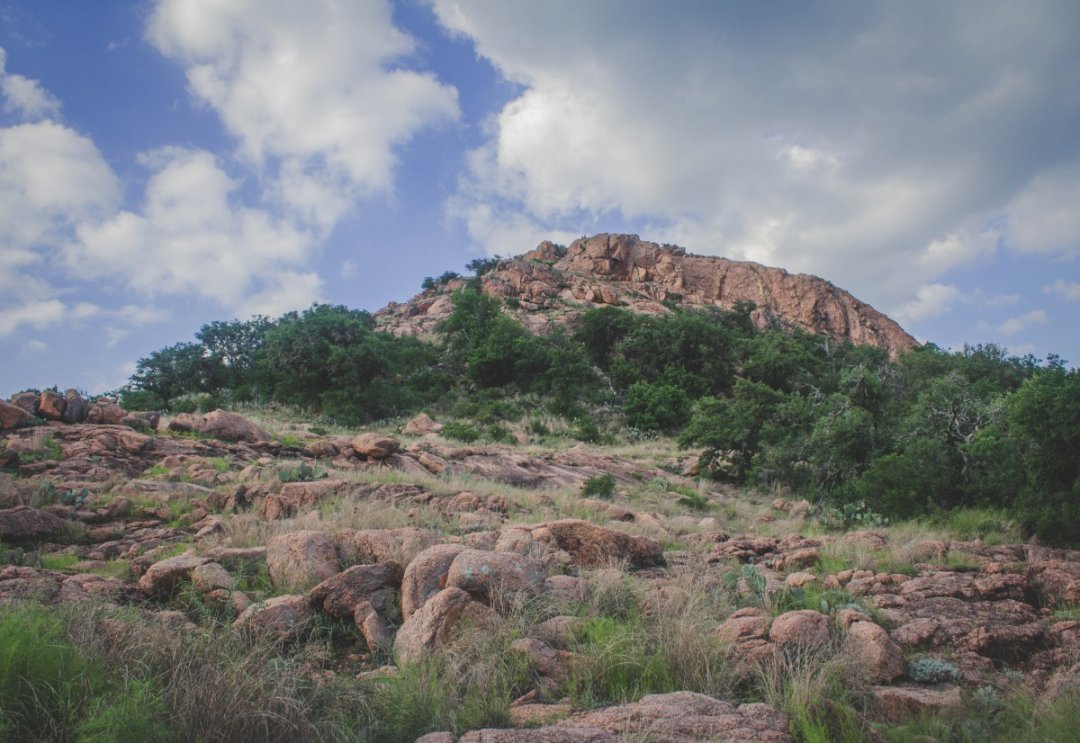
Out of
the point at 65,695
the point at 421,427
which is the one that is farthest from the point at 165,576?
the point at 421,427

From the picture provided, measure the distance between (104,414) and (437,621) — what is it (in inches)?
460

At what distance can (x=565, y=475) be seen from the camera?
46.2 feet

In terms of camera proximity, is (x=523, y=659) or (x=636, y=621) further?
(x=636, y=621)

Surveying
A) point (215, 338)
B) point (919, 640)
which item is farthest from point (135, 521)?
point (215, 338)

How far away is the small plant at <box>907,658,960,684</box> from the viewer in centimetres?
381

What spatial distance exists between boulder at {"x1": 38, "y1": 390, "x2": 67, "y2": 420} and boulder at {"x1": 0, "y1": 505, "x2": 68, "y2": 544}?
6.24 m

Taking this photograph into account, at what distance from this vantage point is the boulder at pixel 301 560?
5121mm

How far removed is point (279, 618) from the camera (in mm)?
4242

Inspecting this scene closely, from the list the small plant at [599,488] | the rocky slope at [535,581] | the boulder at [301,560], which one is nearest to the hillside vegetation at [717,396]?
the rocky slope at [535,581]

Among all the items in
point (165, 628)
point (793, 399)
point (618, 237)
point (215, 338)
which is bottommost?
point (165, 628)

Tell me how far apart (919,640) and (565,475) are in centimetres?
997

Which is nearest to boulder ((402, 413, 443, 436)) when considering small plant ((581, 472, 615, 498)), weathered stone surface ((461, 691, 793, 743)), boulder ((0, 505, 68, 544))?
small plant ((581, 472, 615, 498))

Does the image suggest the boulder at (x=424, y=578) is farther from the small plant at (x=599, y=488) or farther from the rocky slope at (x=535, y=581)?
A: the small plant at (x=599, y=488)

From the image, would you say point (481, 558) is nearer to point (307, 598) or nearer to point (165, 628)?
point (307, 598)
